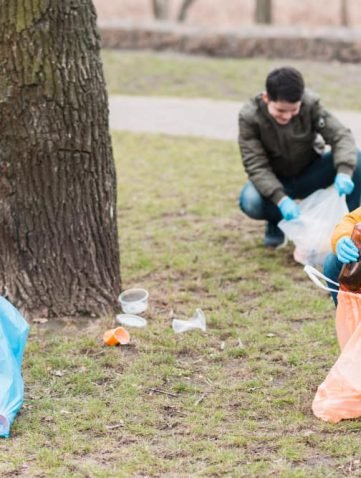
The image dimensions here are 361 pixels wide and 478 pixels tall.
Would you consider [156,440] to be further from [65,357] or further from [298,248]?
[298,248]

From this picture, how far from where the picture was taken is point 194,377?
425cm

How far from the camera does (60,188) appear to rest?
466cm

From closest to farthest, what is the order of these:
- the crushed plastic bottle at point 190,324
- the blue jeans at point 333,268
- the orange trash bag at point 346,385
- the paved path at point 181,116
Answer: the orange trash bag at point 346,385 → the blue jeans at point 333,268 → the crushed plastic bottle at point 190,324 → the paved path at point 181,116

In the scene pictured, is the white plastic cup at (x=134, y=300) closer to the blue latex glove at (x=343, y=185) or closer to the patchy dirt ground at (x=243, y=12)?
the blue latex glove at (x=343, y=185)

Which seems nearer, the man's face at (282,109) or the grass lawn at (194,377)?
the grass lawn at (194,377)

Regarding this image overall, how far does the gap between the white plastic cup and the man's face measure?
3.93 feet

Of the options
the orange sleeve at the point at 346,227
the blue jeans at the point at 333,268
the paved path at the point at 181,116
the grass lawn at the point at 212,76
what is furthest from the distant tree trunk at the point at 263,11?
the orange sleeve at the point at 346,227

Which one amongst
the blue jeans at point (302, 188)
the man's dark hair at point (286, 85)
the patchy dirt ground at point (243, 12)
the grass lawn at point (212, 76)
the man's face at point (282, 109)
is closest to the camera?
the man's dark hair at point (286, 85)

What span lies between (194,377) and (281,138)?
1835mm

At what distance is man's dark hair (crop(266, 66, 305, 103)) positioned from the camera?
5.22 metres

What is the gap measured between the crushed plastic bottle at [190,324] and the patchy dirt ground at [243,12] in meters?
13.2

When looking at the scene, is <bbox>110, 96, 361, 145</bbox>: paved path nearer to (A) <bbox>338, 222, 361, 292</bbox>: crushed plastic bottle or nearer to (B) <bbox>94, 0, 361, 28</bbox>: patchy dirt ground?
(A) <bbox>338, 222, 361, 292</bbox>: crushed plastic bottle

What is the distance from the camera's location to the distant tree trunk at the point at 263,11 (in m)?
16.1

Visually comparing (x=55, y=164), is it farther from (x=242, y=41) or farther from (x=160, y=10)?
(x=160, y=10)
